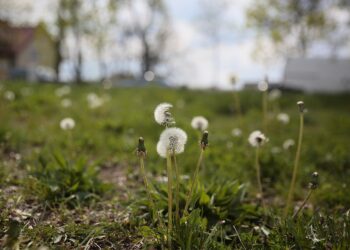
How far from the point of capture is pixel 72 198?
3508 mm

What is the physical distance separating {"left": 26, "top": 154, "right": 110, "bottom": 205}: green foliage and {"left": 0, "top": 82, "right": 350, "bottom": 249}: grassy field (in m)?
0.01

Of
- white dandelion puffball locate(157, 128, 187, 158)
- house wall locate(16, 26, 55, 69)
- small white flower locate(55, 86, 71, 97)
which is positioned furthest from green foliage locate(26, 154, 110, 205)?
house wall locate(16, 26, 55, 69)

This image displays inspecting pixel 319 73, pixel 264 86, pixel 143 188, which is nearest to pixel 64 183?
pixel 143 188

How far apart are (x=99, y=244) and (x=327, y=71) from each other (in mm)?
23947

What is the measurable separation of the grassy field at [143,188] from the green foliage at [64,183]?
0.4 inches

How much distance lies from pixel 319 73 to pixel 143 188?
894 inches

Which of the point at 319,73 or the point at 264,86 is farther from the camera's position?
the point at 319,73

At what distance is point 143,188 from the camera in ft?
12.6

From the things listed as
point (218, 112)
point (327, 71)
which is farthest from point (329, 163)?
point (327, 71)

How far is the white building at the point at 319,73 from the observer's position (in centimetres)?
2394

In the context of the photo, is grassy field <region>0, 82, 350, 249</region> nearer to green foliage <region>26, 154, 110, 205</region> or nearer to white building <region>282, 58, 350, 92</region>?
green foliage <region>26, 154, 110, 205</region>

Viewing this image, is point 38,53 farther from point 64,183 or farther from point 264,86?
point 64,183

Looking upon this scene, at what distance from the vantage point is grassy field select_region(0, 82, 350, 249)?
8.75 feet

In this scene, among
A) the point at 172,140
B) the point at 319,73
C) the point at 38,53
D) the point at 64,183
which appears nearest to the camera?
the point at 172,140
